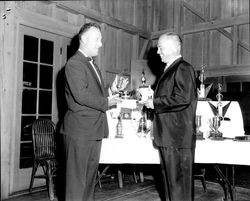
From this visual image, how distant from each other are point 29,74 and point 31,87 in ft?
0.65

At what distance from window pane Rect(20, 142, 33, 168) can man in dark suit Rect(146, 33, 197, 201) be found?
2.55 meters

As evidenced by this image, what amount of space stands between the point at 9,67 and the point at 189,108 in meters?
2.58

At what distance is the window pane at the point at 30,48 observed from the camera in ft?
13.9

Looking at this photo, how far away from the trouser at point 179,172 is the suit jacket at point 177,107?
7 centimetres

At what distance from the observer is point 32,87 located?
4.36 meters

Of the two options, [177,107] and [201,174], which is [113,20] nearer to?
[201,174]

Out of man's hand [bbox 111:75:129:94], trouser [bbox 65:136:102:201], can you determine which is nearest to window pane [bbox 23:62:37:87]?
man's hand [bbox 111:75:129:94]

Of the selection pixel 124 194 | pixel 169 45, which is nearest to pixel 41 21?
pixel 169 45

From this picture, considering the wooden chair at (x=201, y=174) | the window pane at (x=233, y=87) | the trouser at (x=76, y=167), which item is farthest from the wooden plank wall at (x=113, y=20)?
the trouser at (x=76, y=167)

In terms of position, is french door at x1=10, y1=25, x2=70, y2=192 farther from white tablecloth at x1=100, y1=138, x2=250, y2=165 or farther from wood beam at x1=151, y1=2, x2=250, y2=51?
wood beam at x1=151, y1=2, x2=250, y2=51

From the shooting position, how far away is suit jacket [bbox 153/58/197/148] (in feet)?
7.69

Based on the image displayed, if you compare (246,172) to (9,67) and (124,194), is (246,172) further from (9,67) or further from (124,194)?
(9,67)

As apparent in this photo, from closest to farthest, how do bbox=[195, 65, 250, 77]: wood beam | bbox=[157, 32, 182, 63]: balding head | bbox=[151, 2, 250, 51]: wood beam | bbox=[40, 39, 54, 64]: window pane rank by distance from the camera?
bbox=[157, 32, 182, 63]: balding head
bbox=[40, 39, 54, 64]: window pane
bbox=[195, 65, 250, 77]: wood beam
bbox=[151, 2, 250, 51]: wood beam

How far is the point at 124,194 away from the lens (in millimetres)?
4004
